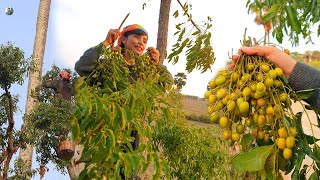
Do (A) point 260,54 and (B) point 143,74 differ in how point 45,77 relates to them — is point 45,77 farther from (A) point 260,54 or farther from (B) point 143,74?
(A) point 260,54

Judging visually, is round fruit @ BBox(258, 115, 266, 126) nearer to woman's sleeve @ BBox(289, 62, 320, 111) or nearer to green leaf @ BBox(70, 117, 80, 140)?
woman's sleeve @ BBox(289, 62, 320, 111)

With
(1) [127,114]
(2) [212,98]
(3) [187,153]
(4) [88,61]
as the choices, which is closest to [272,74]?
(2) [212,98]

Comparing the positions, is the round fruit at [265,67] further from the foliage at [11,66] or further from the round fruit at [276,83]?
the foliage at [11,66]

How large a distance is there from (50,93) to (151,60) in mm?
3481

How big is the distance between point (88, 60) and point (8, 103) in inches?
122

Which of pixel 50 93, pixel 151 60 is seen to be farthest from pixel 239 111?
pixel 50 93

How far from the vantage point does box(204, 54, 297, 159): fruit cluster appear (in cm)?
93

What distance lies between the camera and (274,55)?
3.31 ft

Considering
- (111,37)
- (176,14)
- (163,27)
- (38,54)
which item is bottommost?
(111,37)

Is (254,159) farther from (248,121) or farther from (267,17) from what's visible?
(267,17)

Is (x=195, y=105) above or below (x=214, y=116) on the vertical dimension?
above

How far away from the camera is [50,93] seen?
5.91 m

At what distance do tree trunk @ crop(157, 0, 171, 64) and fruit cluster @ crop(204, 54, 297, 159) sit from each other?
1.98 meters

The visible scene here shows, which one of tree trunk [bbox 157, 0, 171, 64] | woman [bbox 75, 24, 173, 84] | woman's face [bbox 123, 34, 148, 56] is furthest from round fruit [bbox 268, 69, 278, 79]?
tree trunk [bbox 157, 0, 171, 64]
